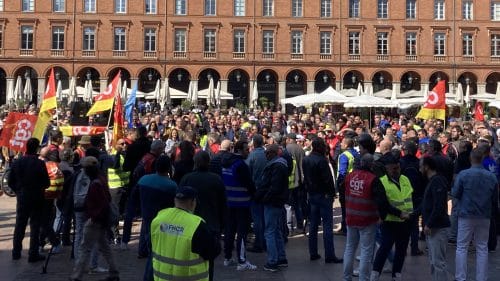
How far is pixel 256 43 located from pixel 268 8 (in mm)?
2834

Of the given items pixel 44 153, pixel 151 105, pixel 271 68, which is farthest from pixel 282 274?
pixel 271 68

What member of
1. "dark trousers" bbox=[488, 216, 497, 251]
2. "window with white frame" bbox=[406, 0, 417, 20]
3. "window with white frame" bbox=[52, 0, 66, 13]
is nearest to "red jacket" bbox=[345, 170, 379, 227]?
"dark trousers" bbox=[488, 216, 497, 251]

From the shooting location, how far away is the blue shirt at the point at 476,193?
8.53m

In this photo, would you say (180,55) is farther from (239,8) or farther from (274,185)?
(274,185)

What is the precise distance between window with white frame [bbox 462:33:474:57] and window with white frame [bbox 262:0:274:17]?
1503 centimetres

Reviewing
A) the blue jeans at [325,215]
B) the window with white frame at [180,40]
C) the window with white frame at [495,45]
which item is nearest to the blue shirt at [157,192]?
the blue jeans at [325,215]

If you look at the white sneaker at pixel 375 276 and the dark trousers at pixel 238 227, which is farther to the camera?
the dark trousers at pixel 238 227

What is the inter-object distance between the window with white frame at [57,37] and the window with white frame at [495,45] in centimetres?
3282

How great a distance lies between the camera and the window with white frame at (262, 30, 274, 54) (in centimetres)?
4909

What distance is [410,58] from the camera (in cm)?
5012

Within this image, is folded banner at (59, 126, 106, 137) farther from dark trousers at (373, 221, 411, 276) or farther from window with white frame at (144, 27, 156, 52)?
window with white frame at (144, 27, 156, 52)

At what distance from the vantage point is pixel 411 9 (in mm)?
49969

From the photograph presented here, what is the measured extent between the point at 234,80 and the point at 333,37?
833 centimetres

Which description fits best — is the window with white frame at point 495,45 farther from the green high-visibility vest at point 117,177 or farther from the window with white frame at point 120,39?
the green high-visibility vest at point 117,177
